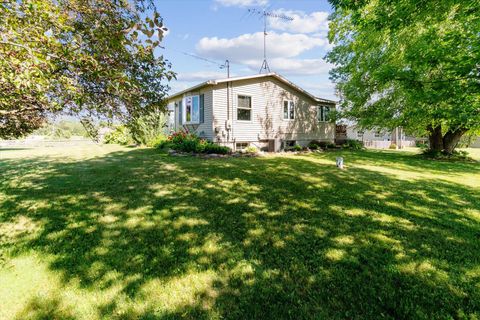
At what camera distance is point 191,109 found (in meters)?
16.0

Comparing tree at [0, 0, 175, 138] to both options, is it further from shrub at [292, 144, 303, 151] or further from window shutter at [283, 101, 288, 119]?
window shutter at [283, 101, 288, 119]

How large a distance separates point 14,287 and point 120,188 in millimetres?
3870

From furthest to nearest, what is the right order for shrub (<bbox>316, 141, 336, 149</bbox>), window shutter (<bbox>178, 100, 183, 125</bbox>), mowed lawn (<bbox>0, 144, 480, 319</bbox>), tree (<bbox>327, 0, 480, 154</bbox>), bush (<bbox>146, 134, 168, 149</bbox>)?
1. shrub (<bbox>316, 141, 336, 149</bbox>)
2. window shutter (<bbox>178, 100, 183, 125</bbox>)
3. bush (<bbox>146, 134, 168, 149</bbox>)
4. tree (<bbox>327, 0, 480, 154</bbox>)
5. mowed lawn (<bbox>0, 144, 480, 319</bbox>)

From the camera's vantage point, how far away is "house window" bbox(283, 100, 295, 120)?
56.4 feet

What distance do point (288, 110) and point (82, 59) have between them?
15.9 metres

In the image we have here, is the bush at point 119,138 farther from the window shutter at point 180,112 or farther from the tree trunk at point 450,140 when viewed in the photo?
the tree trunk at point 450,140

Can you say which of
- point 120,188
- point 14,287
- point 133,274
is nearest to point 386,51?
point 120,188

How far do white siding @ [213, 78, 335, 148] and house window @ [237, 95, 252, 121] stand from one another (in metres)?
0.24

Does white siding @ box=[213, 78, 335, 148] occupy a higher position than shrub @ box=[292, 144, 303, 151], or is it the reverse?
white siding @ box=[213, 78, 335, 148]

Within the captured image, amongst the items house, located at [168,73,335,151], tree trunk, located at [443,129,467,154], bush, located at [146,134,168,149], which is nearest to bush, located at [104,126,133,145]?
bush, located at [146,134,168,149]

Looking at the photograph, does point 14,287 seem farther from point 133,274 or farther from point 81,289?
point 133,274

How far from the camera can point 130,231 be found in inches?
157

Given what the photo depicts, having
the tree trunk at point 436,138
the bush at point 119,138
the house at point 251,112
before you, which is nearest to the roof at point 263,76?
the house at point 251,112

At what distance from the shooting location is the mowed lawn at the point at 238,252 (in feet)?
8.02
